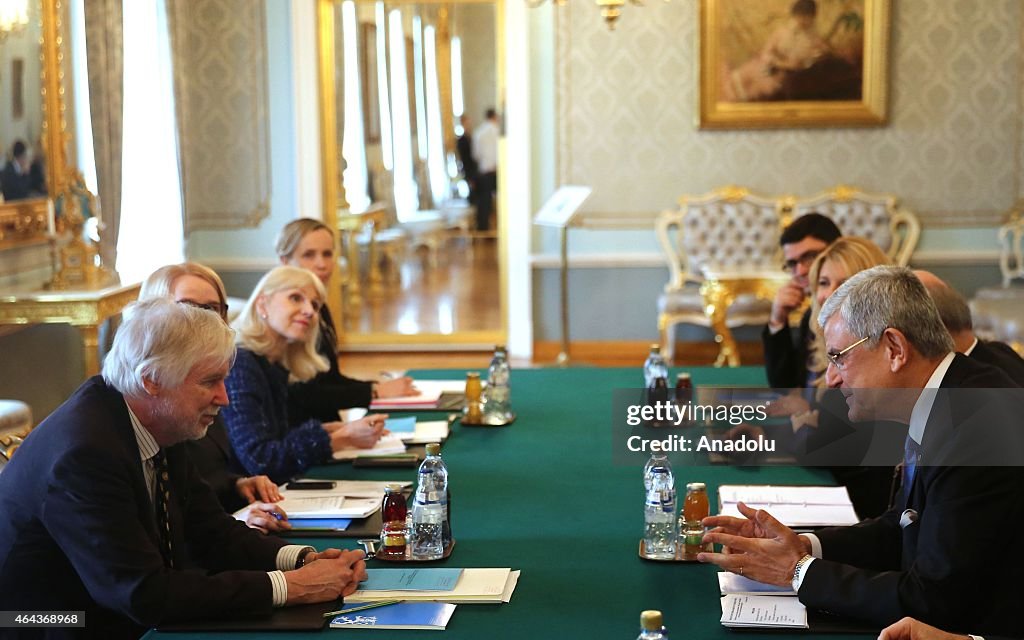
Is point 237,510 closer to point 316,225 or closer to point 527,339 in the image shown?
point 316,225

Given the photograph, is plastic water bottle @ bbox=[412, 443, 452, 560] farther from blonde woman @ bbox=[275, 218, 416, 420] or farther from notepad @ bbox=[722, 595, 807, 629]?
blonde woman @ bbox=[275, 218, 416, 420]

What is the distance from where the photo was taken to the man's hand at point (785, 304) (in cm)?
465

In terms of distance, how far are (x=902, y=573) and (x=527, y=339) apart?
22.9ft

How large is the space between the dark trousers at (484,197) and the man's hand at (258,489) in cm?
684

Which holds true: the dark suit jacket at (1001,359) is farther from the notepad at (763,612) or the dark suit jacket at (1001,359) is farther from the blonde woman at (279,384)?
the blonde woman at (279,384)

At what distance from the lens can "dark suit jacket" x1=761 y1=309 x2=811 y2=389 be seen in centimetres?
451

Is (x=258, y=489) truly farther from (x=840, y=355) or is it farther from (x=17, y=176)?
(x=17, y=176)

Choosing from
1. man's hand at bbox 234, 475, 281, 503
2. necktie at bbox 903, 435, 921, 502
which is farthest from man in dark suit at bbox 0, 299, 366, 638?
necktie at bbox 903, 435, 921, 502

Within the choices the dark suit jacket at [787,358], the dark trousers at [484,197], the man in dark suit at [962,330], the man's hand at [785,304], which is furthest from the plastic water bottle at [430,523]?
the dark trousers at [484,197]

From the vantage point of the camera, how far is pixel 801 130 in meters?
8.88

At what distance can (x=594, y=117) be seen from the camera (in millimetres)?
8930

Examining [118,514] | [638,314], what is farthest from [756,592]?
[638,314]

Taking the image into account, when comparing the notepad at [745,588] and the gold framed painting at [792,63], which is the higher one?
the gold framed painting at [792,63]

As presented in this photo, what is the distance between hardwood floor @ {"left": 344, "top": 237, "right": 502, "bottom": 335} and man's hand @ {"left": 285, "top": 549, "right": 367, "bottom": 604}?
7.19 metres
